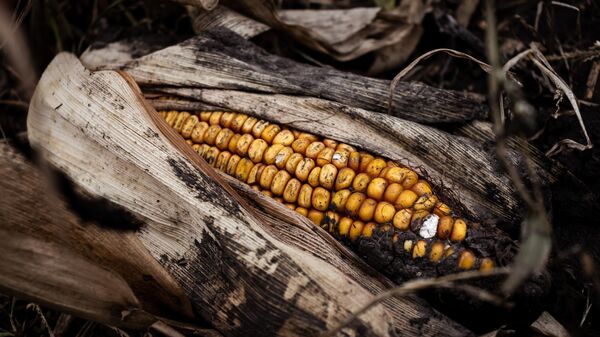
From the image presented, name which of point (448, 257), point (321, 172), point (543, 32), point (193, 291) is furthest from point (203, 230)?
point (543, 32)

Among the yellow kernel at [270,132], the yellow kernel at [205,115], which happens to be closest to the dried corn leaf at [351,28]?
the yellow kernel at [205,115]

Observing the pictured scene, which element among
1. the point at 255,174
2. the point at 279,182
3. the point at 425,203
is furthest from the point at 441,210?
the point at 255,174

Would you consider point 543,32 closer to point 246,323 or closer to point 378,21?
point 378,21

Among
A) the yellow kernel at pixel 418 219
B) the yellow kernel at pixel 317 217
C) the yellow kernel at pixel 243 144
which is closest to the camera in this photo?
the yellow kernel at pixel 418 219

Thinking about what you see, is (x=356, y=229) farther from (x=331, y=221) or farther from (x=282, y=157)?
(x=282, y=157)

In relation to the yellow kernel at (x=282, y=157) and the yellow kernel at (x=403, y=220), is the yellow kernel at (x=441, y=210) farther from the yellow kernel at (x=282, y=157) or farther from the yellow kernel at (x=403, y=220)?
the yellow kernel at (x=282, y=157)
